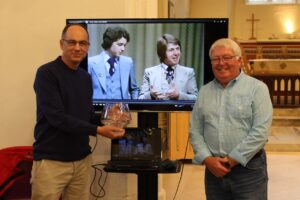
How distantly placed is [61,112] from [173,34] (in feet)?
3.01

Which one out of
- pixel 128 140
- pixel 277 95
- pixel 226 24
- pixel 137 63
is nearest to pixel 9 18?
pixel 137 63

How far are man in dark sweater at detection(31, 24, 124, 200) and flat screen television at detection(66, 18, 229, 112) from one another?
0.50 meters

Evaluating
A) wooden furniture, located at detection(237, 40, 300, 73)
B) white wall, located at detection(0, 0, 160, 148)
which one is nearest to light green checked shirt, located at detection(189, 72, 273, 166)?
white wall, located at detection(0, 0, 160, 148)

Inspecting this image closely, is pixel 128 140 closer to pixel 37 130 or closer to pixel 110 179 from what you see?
pixel 37 130

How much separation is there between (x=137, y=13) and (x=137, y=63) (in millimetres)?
684

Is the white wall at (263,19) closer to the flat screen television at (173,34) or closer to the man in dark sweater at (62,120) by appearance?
the flat screen television at (173,34)

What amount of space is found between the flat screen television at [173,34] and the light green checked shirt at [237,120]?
1.84 feet

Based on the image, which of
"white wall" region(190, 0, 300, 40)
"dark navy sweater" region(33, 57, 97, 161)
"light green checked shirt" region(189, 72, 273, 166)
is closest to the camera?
"light green checked shirt" region(189, 72, 273, 166)

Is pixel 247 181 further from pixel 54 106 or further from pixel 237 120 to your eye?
pixel 54 106

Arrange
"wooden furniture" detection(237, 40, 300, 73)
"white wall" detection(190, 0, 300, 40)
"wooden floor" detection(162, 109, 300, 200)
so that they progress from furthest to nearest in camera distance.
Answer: "white wall" detection(190, 0, 300, 40), "wooden furniture" detection(237, 40, 300, 73), "wooden floor" detection(162, 109, 300, 200)

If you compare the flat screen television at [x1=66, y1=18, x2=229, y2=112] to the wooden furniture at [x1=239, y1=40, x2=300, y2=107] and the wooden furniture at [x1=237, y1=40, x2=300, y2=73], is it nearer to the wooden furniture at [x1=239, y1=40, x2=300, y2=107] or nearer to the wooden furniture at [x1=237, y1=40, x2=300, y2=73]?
the wooden furniture at [x1=239, y1=40, x2=300, y2=107]

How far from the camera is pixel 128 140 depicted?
2.53 m

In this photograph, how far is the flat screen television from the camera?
2.60 metres

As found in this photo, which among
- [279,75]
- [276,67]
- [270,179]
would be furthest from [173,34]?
[276,67]
